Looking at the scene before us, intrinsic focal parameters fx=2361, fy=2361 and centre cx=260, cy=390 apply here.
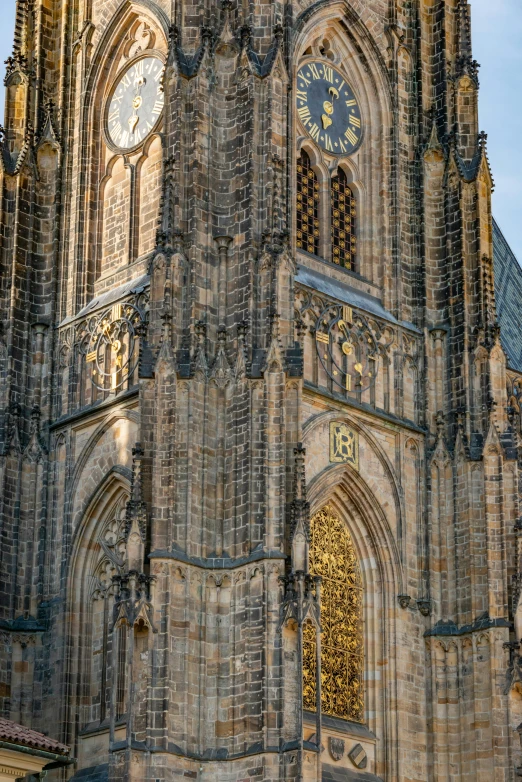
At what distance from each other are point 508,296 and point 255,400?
1474cm

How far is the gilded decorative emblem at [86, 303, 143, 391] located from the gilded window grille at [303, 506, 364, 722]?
16.6 ft

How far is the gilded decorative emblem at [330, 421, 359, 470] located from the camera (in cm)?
4788

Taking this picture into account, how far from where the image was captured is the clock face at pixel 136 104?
51.0 meters

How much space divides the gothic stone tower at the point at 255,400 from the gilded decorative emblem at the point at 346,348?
73 millimetres

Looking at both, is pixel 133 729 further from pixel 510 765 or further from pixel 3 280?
pixel 3 280

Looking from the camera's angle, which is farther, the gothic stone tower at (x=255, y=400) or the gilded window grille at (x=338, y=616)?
the gilded window grille at (x=338, y=616)

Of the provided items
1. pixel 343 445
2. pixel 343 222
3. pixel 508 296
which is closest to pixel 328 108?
pixel 343 222

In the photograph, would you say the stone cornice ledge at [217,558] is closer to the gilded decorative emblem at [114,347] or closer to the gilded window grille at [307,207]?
the gilded decorative emblem at [114,347]

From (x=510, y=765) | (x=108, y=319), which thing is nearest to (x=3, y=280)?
(x=108, y=319)

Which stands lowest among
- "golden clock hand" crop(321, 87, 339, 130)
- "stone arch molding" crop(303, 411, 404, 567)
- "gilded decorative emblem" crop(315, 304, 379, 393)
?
"stone arch molding" crop(303, 411, 404, 567)

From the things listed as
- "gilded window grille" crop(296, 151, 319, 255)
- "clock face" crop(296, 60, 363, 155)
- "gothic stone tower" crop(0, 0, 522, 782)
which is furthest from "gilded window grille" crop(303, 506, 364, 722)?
"clock face" crop(296, 60, 363, 155)

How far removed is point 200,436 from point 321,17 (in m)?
11.5

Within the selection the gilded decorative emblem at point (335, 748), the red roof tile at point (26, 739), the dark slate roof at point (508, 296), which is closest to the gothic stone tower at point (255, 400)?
the gilded decorative emblem at point (335, 748)

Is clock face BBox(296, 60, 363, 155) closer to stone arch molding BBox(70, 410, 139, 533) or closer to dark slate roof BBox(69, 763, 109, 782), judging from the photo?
stone arch molding BBox(70, 410, 139, 533)
